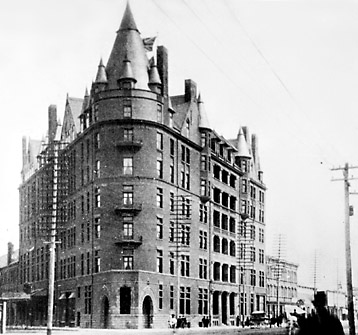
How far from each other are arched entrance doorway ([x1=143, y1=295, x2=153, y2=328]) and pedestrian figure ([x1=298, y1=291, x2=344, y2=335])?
191 ft

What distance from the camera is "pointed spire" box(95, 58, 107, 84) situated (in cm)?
6650

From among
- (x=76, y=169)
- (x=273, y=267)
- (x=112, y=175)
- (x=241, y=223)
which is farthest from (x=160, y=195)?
(x=273, y=267)

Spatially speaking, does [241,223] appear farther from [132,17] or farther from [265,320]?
[132,17]

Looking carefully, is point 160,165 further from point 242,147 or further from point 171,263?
point 242,147

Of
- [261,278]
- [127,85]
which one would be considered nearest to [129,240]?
[127,85]

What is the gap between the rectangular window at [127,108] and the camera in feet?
215

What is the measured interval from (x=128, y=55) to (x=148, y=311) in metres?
24.9

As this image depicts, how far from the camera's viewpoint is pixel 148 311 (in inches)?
2581

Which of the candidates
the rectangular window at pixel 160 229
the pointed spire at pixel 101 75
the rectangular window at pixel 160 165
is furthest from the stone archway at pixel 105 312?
the pointed spire at pixel 101 75

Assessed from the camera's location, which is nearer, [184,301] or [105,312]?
[105,312]

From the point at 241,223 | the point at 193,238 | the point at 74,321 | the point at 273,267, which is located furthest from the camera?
the point at 273,267

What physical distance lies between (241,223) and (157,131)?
30966 mm

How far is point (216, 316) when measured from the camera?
82938 millimetres

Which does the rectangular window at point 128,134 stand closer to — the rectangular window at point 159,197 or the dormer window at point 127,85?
the dormer window at point 127,85
